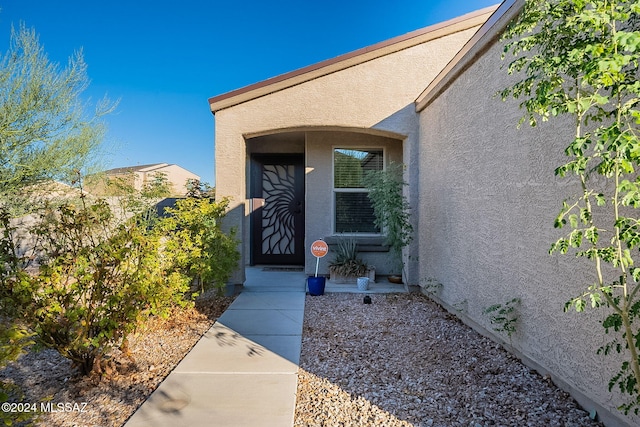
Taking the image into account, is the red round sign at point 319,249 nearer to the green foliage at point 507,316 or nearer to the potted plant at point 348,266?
the potted plant at point 348,266

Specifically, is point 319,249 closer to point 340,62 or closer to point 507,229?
point 340,62

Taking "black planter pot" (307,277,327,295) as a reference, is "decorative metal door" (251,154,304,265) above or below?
above

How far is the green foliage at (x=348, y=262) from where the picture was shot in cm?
739

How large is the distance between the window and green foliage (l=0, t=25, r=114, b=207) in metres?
6.45

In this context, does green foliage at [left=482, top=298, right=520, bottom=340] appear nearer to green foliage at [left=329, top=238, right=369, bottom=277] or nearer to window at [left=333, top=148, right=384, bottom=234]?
green foliage at [left=329, top=238, right=369, bottom=277]

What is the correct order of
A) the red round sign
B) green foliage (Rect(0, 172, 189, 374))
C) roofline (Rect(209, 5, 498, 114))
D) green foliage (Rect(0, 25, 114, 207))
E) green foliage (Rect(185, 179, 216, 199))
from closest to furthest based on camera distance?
green foliage (Rect(0, 172, 189, 374)) < roofline (Rect(209, 5, 498, 114)) < the red round sign < green foliage (Rect(0, 25, 114, 207)) < green foliage (Rect(185, 179, 216, 199))

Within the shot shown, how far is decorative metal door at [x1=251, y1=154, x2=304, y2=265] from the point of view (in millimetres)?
9156

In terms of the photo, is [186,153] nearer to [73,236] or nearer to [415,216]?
[415,216]

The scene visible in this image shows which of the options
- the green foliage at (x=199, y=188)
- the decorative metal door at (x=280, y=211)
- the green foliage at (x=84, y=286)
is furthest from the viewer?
the green foliage at (x=199, y=188)

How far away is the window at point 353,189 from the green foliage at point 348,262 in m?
0.44

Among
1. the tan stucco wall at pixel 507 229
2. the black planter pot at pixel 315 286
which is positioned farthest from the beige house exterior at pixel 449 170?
the black planter pot at pixel 315 286

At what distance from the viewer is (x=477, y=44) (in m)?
4.16

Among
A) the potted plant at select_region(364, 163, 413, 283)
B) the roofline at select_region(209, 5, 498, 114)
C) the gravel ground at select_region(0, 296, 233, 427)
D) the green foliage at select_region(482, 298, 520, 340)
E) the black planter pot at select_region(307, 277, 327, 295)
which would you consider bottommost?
the gravel ground at select_region(0, 296, 233, 427)

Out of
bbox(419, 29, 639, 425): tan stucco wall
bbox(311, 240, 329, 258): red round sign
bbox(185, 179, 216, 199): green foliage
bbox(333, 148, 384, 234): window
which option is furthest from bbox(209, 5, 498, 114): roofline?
bbox(185, 179, 216, 199): green foliage
